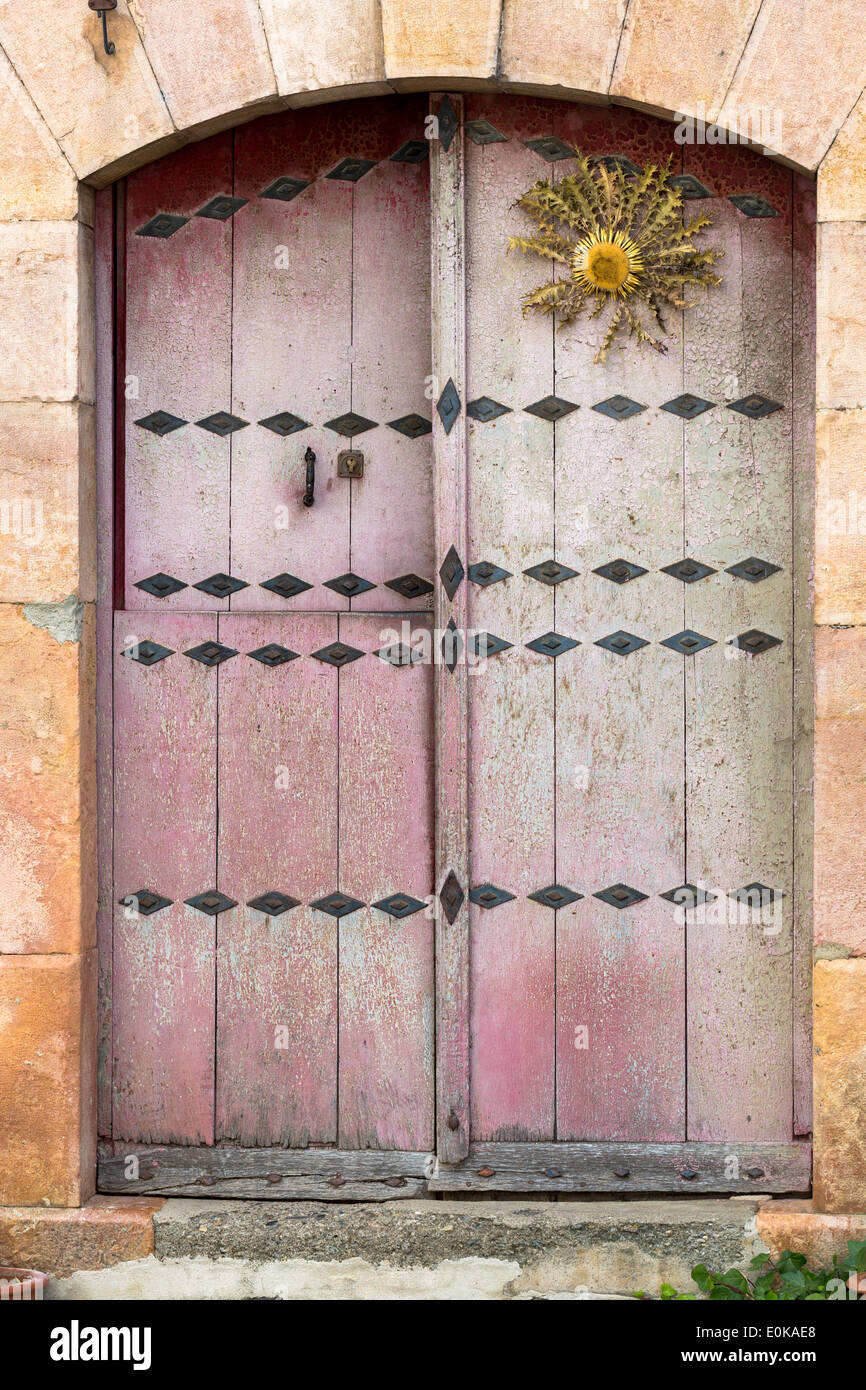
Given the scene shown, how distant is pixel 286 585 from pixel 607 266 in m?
1.14

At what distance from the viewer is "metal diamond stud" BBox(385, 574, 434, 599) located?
11.2 feet

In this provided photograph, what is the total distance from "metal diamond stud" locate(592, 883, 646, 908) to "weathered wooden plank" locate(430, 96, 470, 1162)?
14.3 inches

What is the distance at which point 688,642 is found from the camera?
11.0 feet

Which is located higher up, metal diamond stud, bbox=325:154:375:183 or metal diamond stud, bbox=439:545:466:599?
metal diamond stud, bbox=325:154:375:183

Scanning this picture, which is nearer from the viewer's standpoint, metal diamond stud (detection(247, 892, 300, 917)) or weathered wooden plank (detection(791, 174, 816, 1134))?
weathered wooden plank (detection(791, 174, 816, 1134))

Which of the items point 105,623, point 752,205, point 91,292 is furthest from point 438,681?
point 752,205

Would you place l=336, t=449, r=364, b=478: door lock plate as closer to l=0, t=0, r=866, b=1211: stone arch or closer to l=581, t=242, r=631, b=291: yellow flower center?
l=0, t=0, r=866, b=1211: stone arch

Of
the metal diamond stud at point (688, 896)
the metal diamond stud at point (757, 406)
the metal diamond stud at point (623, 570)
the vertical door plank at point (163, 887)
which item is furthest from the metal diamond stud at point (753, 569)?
the vertical door plank at point (163, 887)

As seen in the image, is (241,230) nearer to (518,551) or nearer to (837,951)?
(518,551)

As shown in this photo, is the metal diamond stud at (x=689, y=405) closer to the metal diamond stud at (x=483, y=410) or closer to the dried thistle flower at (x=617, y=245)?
the dried thistle flower at (x=617, y=245)

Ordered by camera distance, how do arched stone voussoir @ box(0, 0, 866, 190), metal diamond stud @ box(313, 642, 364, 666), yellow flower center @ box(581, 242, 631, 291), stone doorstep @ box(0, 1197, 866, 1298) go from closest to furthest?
arched stone voussoir @ box(0, 0, 866, 190) → stone doorstep @ box(0, 1197, 866, 1298) → yellow flower center @ box(581, 242, 631, 291) → metal diamond stud @ box(313, 642, 364, 666)

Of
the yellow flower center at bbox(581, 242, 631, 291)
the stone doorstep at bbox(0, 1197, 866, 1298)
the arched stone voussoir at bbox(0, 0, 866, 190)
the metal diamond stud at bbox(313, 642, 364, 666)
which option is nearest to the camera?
the arched stone voussoir at bbox(0, 0, 866, 190)

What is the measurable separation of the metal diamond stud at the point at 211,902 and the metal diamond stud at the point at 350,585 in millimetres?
841

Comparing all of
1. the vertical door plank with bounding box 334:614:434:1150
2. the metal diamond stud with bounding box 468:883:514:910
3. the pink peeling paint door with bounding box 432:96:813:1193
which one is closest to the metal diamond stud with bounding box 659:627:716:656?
the pink peeling paint door with bounding box 432:96:813:1193
